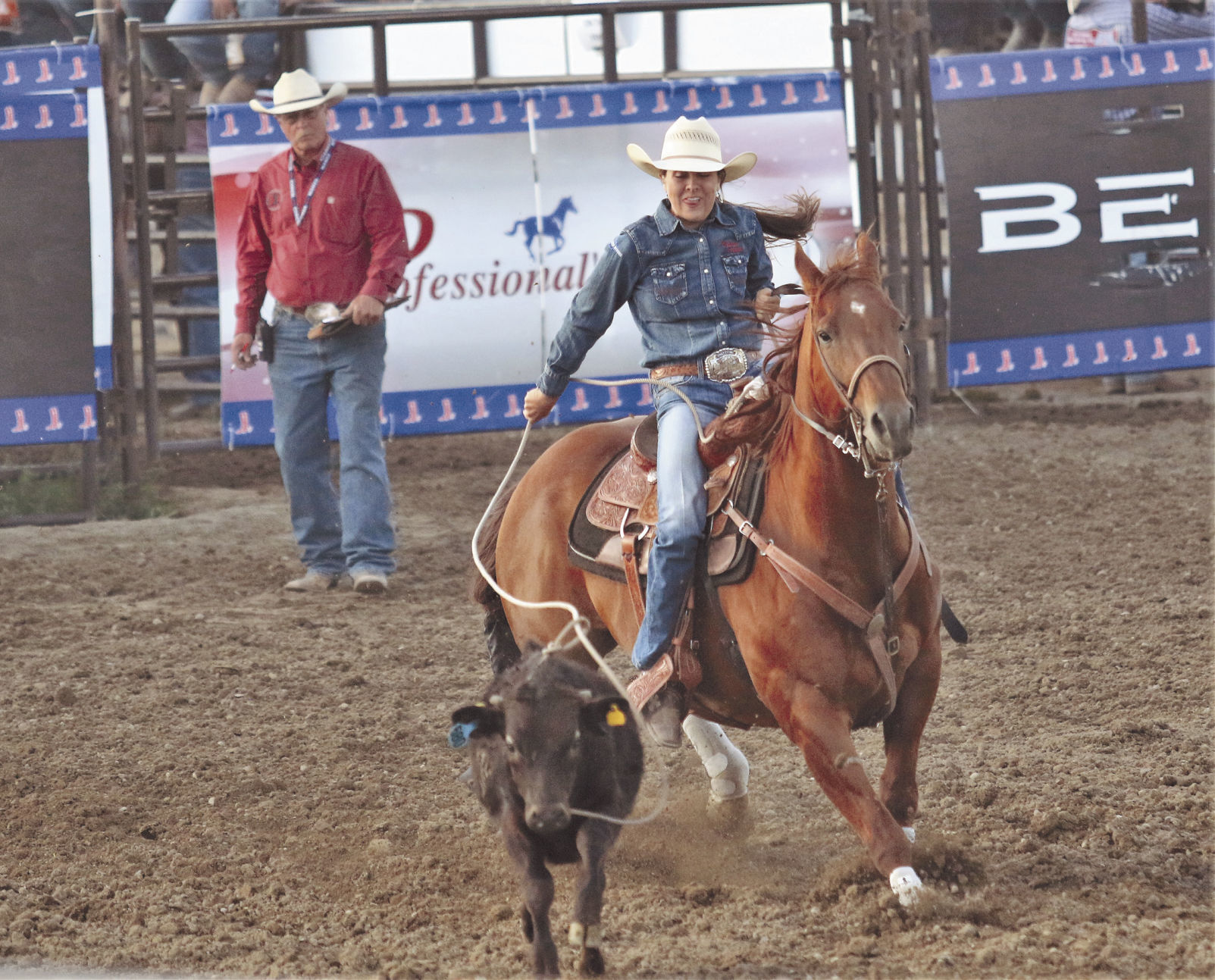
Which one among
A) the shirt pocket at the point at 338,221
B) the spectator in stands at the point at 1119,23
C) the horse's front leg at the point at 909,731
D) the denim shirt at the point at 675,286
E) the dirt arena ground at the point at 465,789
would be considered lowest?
the dirt arena ground at the point at 465,789

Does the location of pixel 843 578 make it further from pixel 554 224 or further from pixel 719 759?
pixel 554 224

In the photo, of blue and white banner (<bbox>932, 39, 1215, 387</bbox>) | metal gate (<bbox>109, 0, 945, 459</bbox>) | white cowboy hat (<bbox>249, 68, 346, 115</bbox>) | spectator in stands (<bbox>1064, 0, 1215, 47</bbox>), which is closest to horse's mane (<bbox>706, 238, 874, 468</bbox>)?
white cowboy hat (<bbox>249, 68, 346, 115</bbox>)

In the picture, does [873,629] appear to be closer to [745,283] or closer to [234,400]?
[745,283]

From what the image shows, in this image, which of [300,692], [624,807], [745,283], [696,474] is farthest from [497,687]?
[300,692]

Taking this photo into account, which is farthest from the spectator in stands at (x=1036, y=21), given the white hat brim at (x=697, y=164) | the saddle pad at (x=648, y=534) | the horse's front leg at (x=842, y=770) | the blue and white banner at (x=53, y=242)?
the horse's front leg at (x=842, y=770)

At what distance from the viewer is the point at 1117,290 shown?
999 centimetres

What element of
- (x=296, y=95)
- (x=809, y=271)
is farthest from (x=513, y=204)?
(x=809, y=271)

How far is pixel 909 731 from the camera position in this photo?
3.91m

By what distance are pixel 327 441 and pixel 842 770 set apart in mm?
4459

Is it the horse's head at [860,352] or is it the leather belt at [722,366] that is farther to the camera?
the leather belt at [722,366]

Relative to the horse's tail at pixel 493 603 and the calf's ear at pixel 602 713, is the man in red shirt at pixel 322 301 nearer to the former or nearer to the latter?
the horse's tail at pixel 493 603

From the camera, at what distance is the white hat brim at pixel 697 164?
414cm

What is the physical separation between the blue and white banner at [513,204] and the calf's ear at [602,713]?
5.96m

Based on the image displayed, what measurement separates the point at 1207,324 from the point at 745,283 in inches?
266
